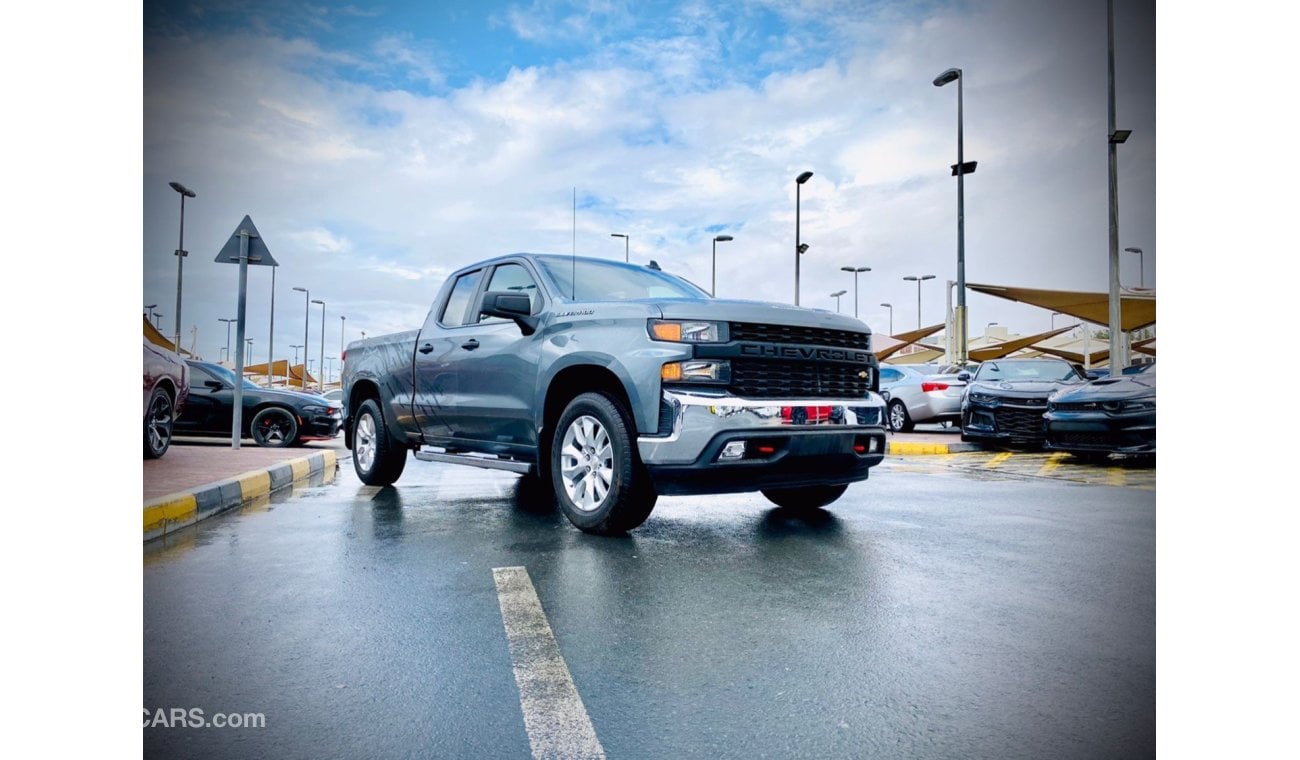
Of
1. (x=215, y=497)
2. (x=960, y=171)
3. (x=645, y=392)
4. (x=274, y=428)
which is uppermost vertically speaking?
(x=960, y=171)

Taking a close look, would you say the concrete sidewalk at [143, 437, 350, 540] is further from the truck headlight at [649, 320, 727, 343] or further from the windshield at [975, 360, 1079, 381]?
the windshield at [975, 360, 1079, 381]

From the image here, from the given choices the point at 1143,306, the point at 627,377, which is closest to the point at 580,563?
the point at 627,377

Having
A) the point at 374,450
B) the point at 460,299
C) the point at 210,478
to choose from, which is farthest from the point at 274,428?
the point at 460,299

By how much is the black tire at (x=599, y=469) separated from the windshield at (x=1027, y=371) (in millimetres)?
9494

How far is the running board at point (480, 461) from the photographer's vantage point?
18.5ft

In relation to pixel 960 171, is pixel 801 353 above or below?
below

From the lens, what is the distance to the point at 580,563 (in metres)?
4.20

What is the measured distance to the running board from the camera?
18.5 feet

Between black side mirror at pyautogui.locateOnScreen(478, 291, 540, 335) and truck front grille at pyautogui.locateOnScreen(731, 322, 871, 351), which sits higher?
black side mirror at pyautogui.locateOnScreen(478, 291, 540, 335)

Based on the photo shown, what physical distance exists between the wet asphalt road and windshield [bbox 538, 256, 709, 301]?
1555 mm

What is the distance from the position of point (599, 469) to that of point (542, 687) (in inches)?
97.9

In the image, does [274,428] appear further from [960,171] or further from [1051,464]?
[960,171]

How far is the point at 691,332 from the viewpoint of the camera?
4535mm

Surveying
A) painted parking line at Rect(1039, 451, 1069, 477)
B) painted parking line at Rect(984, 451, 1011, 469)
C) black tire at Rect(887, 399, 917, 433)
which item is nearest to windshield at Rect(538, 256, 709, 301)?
painted parking line at Rect(1039, 451, 1069, 477)
